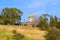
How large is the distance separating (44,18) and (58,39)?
47337 mm

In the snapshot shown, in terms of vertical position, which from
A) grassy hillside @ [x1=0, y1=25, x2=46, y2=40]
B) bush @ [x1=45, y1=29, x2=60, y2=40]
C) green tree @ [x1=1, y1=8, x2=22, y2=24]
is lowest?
grassy hillside @ [x1=0, y1=25, x2=46, y2=40]

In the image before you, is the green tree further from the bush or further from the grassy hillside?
the bush

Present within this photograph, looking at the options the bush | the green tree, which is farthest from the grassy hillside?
the green tree

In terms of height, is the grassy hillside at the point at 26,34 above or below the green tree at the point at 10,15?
below

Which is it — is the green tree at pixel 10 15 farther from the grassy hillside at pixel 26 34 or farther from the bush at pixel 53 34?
the bush at pixel 53 34

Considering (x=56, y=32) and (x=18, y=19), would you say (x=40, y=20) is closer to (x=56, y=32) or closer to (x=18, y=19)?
(x=18, y=19)

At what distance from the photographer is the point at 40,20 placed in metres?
77.0

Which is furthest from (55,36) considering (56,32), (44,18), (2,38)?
(44,18)

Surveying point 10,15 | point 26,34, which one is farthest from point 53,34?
point 10,15

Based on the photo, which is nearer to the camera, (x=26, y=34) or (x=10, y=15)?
(x=26, y=34)

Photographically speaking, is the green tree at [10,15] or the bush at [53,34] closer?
the bush at [53,34]

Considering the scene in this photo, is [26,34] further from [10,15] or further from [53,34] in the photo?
[10,15]

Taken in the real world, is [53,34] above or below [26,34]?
A: above

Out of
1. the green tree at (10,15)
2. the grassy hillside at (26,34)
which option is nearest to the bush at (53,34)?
the grassy hillside at (26,34)
